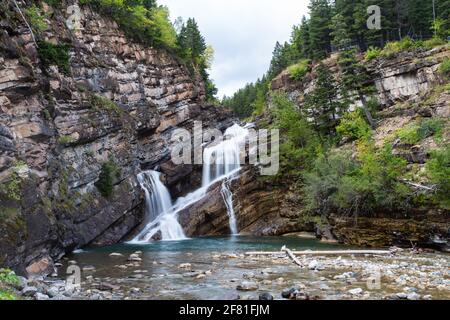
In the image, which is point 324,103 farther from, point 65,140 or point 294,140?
point 65,140

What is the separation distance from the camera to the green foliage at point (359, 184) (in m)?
24.3

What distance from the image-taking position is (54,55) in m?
26.1

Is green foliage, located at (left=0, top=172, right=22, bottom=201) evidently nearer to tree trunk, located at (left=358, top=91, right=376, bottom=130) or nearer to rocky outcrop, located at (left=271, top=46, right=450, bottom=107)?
tree trunk, located at (left=358, top=91, right=376, bottom=130)

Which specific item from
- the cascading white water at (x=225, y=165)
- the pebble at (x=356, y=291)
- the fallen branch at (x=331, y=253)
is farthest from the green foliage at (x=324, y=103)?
the pebble at (x=356, y=291)

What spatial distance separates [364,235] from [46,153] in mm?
19697

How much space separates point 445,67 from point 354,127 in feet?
29.8

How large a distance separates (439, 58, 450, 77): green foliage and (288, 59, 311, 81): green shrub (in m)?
18.4

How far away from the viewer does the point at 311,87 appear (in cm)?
4909

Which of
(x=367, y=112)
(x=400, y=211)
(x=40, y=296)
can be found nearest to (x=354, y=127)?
(x=367, y=112)

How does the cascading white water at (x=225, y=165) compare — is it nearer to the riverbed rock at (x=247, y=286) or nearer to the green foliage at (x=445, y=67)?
the green foliage at (x=445, y=67)

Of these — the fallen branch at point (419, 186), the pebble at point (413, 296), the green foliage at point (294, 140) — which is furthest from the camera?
the green foliage at point (294, 140)

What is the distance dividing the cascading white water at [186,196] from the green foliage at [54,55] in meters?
11.7
